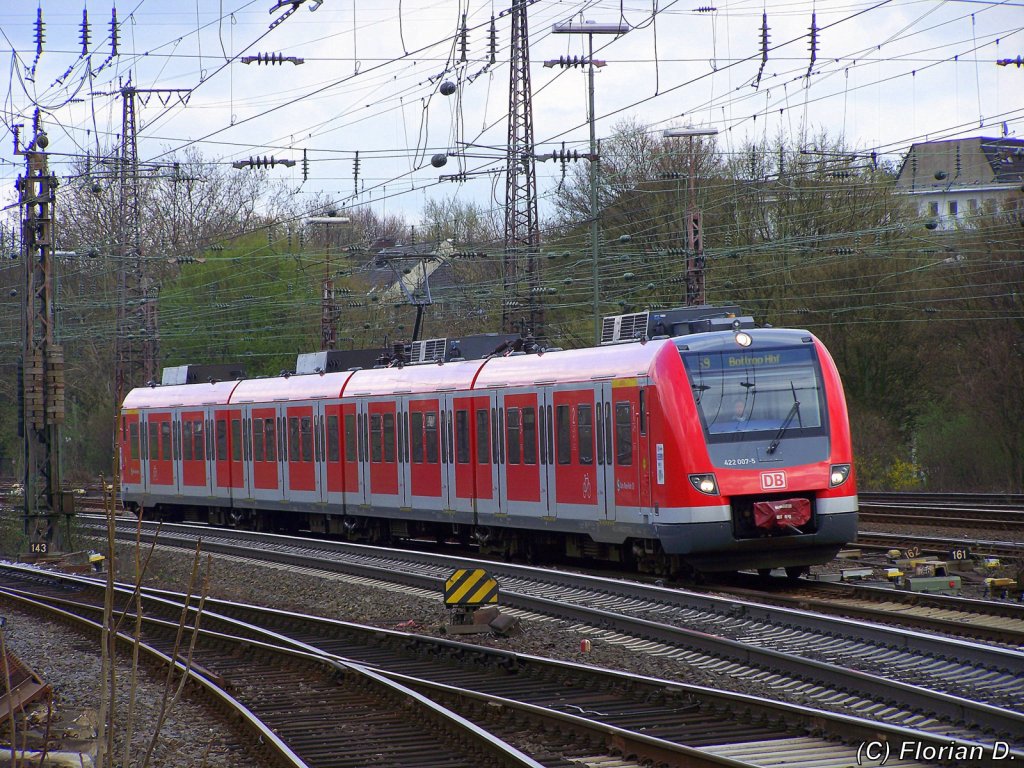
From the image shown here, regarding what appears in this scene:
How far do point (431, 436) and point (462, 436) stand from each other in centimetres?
111

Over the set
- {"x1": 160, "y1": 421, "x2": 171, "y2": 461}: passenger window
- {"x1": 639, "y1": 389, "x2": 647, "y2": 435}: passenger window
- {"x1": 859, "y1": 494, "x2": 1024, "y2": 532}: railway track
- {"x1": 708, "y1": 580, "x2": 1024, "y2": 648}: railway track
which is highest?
{"x1": 639, "y1": 389, "x2": 647, "y2": 435}: passenger window

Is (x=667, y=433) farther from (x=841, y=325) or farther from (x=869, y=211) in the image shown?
(x=869, y=211)

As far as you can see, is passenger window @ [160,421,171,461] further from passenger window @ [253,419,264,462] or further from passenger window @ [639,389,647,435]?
passenger window @ [639,389,647,435]

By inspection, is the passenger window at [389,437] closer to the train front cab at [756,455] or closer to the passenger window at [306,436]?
the passenger window at [306,436]

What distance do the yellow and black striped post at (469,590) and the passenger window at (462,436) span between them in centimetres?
801

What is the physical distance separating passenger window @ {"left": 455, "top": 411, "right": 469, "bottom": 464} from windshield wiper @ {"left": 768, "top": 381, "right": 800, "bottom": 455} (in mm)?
6631

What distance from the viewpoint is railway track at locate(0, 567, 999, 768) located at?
8016 millimetres

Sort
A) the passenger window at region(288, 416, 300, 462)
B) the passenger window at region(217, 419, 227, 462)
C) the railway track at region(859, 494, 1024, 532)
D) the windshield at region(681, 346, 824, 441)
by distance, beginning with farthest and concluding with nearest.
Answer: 1. the passenger window at region(217, 419, 227, 462)
2. the passenger window at region(288, 416, 300, 462)
3. the railway track at region(859, 494, 1024, 532)
4. the windshield at region(681, 346, 824, 441)

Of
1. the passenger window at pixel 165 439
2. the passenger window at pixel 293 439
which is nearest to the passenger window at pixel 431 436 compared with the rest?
the passenger window at pixel 293 439

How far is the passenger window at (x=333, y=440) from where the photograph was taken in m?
26.0

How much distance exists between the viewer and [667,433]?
52.3 ft

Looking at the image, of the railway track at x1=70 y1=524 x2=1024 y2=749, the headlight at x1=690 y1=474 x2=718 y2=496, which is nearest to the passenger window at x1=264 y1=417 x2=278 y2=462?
the railway track at x1=70 y1=524 x2=1024 y2=749

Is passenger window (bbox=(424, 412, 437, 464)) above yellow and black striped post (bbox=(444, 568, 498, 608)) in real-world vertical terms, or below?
above

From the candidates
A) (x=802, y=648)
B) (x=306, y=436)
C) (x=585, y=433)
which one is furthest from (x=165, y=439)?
(x=802, y=648)
